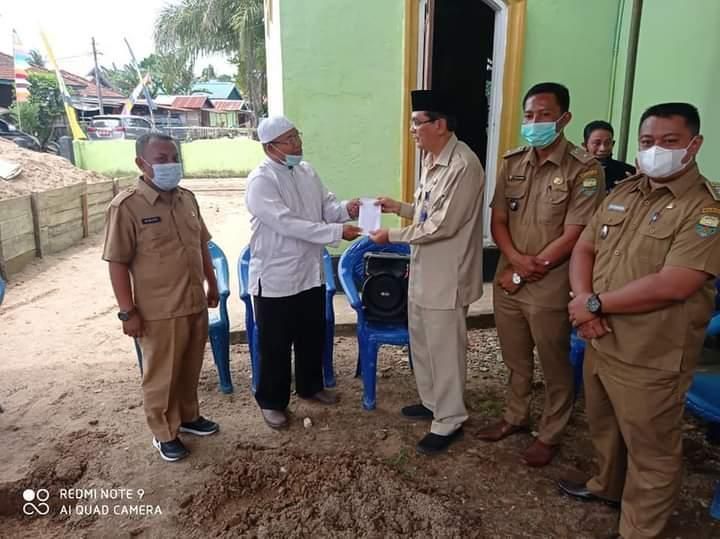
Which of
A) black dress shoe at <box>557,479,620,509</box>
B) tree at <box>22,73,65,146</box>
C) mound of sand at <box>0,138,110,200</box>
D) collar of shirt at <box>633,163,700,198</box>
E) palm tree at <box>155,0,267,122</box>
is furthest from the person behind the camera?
tree at <box>22,73,65,146</box>

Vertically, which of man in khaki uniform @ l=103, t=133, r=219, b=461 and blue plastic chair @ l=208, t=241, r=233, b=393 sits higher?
man in khaki uniform @ l=103, t=133, r=219, b=461

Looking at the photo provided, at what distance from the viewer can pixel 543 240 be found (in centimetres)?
256

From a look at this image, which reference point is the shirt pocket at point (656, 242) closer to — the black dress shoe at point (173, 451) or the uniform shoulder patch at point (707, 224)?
the uniform shoulder patch at point (707, 224)

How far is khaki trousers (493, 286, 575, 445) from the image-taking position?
260 cm

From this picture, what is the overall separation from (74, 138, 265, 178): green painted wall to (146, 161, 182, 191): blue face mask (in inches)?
601

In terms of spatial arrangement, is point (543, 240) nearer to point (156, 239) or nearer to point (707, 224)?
point (707, 224)

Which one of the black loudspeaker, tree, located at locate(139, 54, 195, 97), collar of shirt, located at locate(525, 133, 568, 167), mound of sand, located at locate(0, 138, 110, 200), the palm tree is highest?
the palm tree

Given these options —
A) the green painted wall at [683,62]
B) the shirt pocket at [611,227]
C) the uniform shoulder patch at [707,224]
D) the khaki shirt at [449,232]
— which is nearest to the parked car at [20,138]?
the green painted wall at [683,62]

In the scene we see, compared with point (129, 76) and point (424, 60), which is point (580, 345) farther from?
point (129, 76)

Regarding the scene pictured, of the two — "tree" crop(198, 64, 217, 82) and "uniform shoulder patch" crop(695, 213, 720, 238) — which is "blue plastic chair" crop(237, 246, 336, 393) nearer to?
"uniform shoulder patch" crop(695, 213, 720, 238)

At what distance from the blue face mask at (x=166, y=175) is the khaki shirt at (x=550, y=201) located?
169 centimetres

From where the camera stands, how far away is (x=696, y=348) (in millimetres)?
1929

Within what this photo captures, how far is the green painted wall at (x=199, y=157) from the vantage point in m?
16.4

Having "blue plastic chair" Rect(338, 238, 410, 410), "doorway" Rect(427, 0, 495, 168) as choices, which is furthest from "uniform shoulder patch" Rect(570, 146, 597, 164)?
"doorway" Rect(427, 0, 495, 168)
